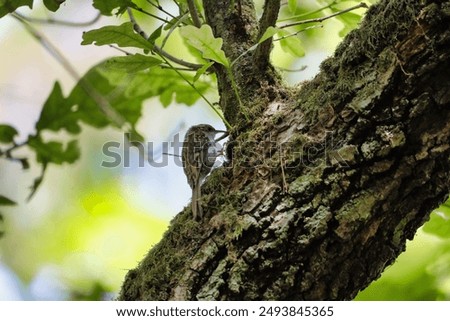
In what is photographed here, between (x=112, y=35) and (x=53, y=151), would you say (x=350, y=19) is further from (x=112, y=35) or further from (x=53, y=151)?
(x=53, y=151)

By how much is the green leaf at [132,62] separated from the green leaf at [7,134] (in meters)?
0.32

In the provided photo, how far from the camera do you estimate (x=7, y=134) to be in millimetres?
1278

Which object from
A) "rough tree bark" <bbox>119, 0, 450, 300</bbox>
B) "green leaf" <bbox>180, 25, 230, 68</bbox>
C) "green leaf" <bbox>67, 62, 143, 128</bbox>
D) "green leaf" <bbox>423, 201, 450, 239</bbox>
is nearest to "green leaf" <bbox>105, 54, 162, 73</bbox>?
"green leaf" <bbox>67, 62, 143, 128</bbox>

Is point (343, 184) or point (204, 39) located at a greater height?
point (204, 39)

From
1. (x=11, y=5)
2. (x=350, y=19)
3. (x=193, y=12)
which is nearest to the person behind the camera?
(x=11, y=5)

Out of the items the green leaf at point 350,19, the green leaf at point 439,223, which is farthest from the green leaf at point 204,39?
the green leaf at point 439,223

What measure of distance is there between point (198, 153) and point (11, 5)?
66 centimetres

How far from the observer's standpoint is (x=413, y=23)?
121 cm

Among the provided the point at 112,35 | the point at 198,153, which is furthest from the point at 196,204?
the point at 112,35

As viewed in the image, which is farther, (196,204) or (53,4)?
(53,4)

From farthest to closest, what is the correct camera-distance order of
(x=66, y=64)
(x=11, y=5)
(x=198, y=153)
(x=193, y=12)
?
1. (x=198, y=153)
2. (x=193, y=12)
3. (x=11, y=5)
4. (x=66, y=64)

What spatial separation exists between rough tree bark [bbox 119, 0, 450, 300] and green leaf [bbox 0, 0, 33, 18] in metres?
0.71

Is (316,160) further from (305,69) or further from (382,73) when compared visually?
(305,69)

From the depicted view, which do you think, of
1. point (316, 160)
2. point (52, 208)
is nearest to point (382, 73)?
point (316, 160)
